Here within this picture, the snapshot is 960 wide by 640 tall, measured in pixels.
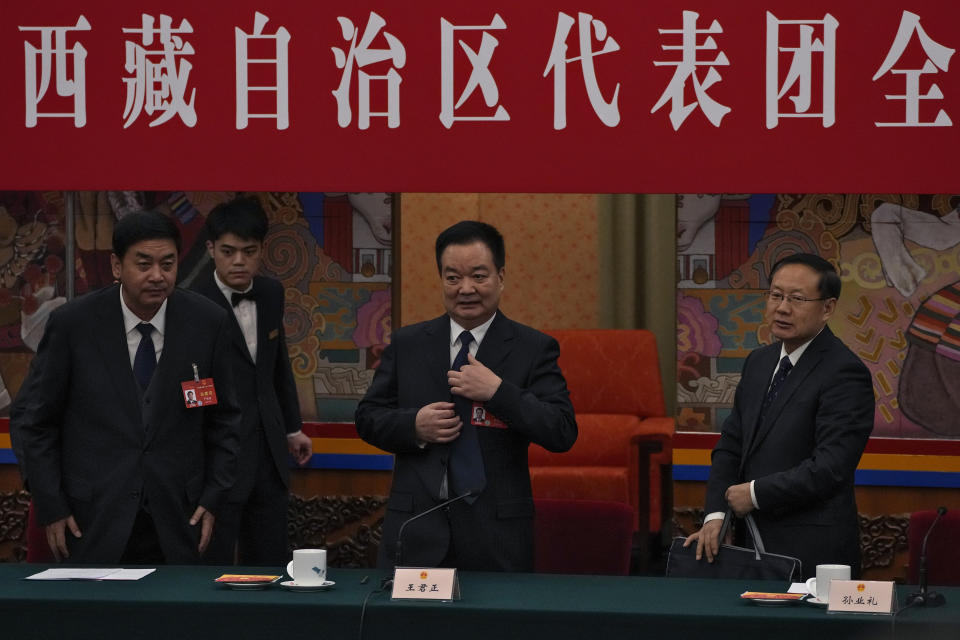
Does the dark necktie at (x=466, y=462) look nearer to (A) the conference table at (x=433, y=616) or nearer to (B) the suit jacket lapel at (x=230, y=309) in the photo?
(A) the conference table at (x=433, y=616)

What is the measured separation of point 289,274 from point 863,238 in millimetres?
2686

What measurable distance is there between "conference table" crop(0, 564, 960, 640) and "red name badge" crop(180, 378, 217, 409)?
738 mm

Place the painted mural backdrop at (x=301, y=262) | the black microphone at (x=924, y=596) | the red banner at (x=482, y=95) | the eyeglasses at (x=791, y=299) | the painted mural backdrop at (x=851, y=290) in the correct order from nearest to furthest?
the black microphone at (x=924, y=596), the red banner at (x=482, y=95), the eyeglasses at (x=791, y=299), the painted mural backdrop at (x=851, y=290), the painted mural backdrop at (x=301, y=262)

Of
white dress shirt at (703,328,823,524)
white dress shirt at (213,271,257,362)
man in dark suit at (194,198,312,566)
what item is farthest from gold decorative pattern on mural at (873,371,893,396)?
white dress shirt at (213,271,257,362)

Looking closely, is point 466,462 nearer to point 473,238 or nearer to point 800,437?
point 473,238

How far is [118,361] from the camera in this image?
3.38 m

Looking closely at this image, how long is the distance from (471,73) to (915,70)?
3.39 ft

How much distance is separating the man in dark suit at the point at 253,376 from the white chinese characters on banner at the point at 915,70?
7.79 ft

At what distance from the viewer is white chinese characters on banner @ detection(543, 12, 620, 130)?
300 centimetres

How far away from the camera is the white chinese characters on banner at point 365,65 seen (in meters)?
3.05

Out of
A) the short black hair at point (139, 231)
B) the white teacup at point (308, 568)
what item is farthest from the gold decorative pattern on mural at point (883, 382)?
the white teacup at point (308, 568)

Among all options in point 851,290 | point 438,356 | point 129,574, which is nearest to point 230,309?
point 438,356

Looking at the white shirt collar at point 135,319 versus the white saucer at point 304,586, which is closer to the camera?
the white saucer at point 304,586

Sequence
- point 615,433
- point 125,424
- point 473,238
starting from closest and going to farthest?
point 473,238
point 125,424
point 615,433
